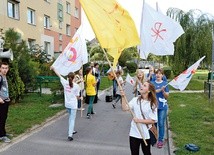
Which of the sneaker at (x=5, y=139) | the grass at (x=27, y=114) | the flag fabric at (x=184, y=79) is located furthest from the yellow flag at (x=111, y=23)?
the grass at (x=27, y=114)

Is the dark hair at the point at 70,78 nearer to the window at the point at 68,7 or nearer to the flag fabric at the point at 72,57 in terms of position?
the flag fabric at the point at 72,57

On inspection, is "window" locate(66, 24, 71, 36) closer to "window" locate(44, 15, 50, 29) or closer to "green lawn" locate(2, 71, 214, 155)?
"window" locate(44, 15, 50, 29)

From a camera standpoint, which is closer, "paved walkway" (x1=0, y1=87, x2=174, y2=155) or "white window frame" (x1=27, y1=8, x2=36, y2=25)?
"paved walkway" (x1=0, y1=87, x2=174, y2=155)

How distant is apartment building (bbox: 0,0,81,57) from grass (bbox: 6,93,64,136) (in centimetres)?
1135

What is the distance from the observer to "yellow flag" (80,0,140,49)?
4.86 metres

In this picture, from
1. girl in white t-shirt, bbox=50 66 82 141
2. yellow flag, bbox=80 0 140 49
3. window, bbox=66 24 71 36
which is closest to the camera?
yellow flag, bbox=80 0 140 49

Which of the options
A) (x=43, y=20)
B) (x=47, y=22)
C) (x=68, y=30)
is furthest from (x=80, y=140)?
(x=68, y=30)

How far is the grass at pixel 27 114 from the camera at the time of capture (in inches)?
334

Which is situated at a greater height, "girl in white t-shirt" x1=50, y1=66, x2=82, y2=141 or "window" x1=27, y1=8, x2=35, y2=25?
"window" x1=27, y1=8, x2=35, y2=25

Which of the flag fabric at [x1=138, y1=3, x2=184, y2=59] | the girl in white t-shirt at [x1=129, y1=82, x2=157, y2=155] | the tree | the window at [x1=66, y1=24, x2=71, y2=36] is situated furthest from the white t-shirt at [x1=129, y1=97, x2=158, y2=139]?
the window at [x1=66, y1=24, x2=71, y2=36]

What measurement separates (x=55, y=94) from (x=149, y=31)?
755cm

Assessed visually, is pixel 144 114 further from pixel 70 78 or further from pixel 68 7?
pixel 68 7

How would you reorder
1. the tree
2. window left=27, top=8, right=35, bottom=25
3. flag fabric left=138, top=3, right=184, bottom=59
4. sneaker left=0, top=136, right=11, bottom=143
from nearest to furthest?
flag fabric left=138, top=3, right=184, bottom=59, sneaker left=0, top=136, right=11, bottom=143, the tree, window left=27, top=8, right=35, bottom=25

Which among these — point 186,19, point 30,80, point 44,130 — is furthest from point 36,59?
point 44,130
